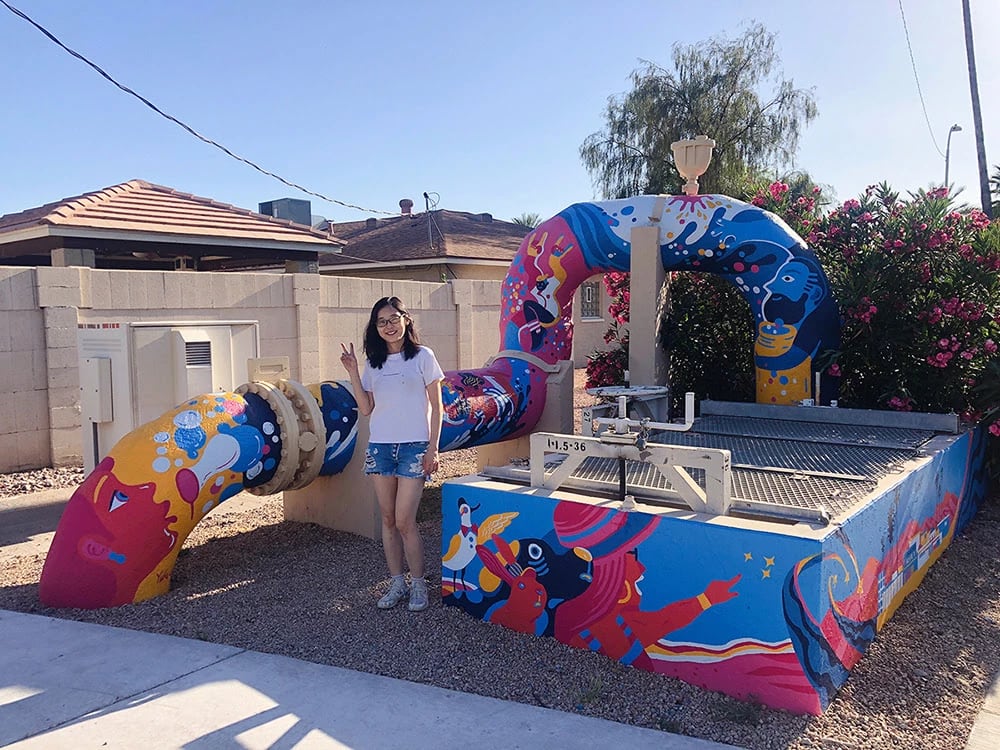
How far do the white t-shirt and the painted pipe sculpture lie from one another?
1.07 meters

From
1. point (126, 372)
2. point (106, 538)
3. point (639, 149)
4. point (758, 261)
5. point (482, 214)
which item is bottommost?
point (106, 538)

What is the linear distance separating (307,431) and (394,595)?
52.7 inches

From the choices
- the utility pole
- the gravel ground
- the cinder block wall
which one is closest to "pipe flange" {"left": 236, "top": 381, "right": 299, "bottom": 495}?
the gravel ground

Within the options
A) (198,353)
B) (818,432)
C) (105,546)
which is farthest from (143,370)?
(818,432)

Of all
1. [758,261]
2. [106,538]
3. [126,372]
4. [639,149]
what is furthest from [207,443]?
[639,149]

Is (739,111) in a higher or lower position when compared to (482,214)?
higher

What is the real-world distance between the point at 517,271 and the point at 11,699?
497cm

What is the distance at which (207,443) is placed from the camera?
15.7 ft

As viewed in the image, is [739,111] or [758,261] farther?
[739,111]

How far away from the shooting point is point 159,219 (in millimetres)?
12086

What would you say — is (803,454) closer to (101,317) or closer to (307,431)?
(307,431)

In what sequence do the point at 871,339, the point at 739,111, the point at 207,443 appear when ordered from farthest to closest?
the point at 739,111 < the point at 871,339 < the point at 207,443

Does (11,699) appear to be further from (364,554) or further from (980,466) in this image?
(980,466)

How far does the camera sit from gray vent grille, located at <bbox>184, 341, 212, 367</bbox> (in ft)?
18.6
